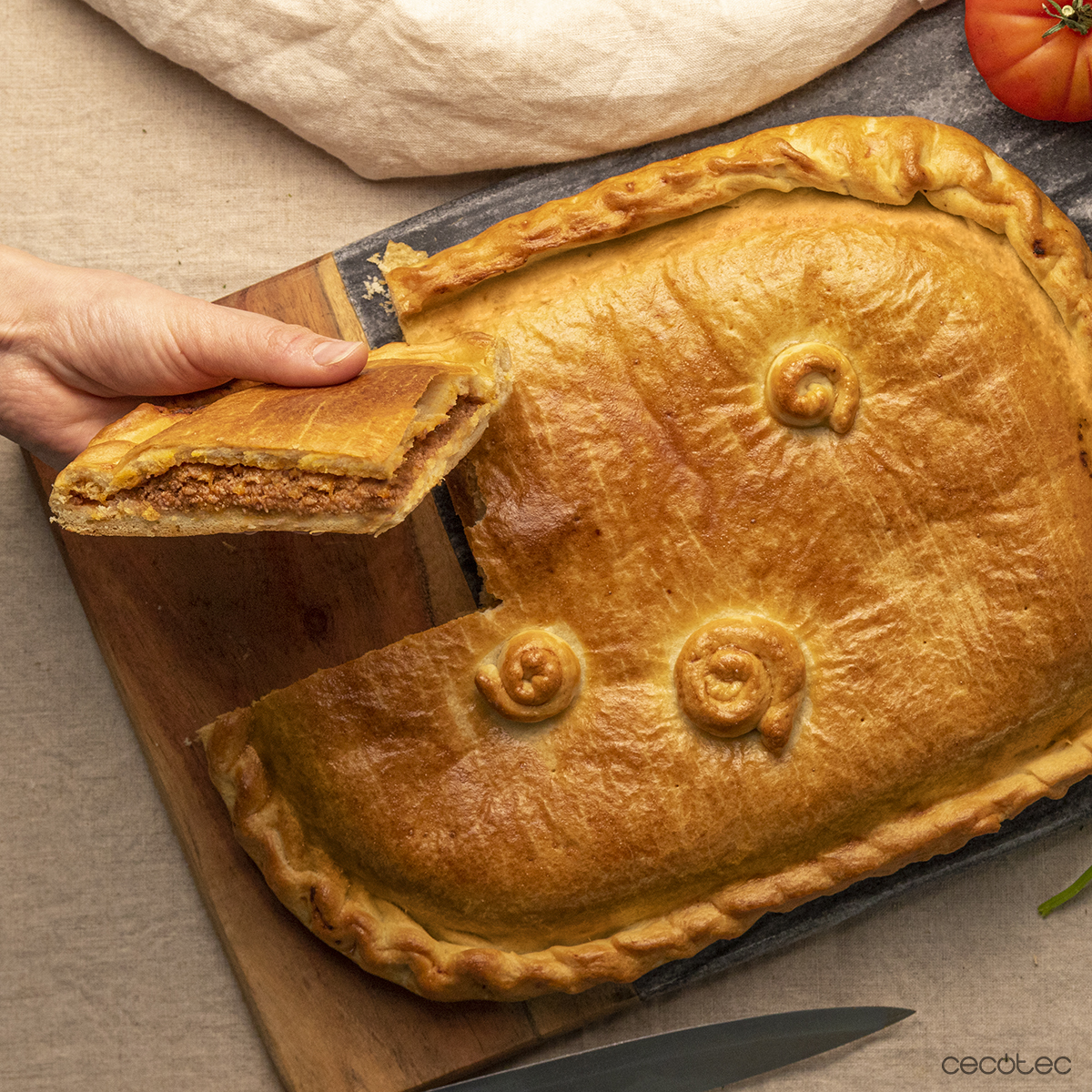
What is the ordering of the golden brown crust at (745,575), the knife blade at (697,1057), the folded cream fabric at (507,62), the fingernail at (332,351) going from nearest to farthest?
the fingernail at (332,351) < the golden brown crust at (745,575) < the knife blade at (697,1057) < the folded cream fabric at (507,62)

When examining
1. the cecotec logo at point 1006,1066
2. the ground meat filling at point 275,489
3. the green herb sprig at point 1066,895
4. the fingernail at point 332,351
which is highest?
the fingernail at point 332,351

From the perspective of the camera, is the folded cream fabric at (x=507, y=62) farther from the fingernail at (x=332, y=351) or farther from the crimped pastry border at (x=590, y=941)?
the crimped pastry border at (x=590, y=941)

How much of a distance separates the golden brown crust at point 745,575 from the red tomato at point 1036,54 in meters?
0.39

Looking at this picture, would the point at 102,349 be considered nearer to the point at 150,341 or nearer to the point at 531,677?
the point at 150,341

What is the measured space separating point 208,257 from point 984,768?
109 inches

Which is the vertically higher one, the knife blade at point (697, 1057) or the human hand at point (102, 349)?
the human hand at point (102, 349)

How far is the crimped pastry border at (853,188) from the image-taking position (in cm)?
246

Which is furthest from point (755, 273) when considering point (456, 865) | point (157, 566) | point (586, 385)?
point (157, 566)

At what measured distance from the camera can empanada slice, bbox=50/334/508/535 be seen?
1.93 metres

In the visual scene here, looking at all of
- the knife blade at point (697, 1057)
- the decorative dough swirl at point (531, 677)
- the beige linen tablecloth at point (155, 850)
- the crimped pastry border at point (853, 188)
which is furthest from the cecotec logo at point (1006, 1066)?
the crimped pastry border at point (853, 188)

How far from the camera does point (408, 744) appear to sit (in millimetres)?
2449

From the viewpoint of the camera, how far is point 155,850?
9.62 ft

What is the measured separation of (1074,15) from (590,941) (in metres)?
2.77

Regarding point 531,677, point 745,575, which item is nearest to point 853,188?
point 745,575
